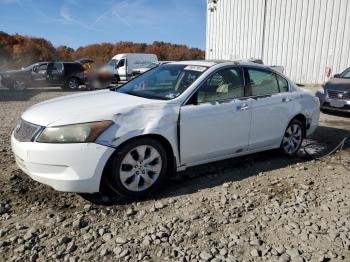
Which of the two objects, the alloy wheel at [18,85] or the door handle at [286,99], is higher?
the door handle at [286,99]

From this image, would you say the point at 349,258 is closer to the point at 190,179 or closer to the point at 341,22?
the point at 190,179

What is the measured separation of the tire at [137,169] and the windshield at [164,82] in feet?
2.32

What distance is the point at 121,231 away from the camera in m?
3.30

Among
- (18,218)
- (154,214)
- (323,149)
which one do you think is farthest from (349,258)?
(323,149)

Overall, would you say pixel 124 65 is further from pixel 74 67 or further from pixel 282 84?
pixel 282 84

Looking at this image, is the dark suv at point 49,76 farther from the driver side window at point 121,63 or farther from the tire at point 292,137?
the tire at point 292,137

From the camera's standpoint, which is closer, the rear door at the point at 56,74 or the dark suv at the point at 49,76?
the dark suv at the point at 49,76

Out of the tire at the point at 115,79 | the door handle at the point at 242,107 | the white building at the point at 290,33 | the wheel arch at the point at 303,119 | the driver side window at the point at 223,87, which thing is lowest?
the tire at the point at 115,79

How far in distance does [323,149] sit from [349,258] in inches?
138

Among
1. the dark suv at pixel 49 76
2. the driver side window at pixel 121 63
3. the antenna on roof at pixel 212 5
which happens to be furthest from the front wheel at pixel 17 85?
the antenna on roof at pixel 212 5

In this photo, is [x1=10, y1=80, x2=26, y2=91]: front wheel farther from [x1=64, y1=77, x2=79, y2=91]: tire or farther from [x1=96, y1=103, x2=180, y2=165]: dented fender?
[x1=96, y1=103, x2=180, y2=165]: dented fender

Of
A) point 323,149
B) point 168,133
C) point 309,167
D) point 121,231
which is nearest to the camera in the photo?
point 121,231

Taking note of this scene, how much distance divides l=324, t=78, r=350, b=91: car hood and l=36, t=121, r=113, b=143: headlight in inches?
319

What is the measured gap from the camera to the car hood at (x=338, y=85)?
9569 millimetres
